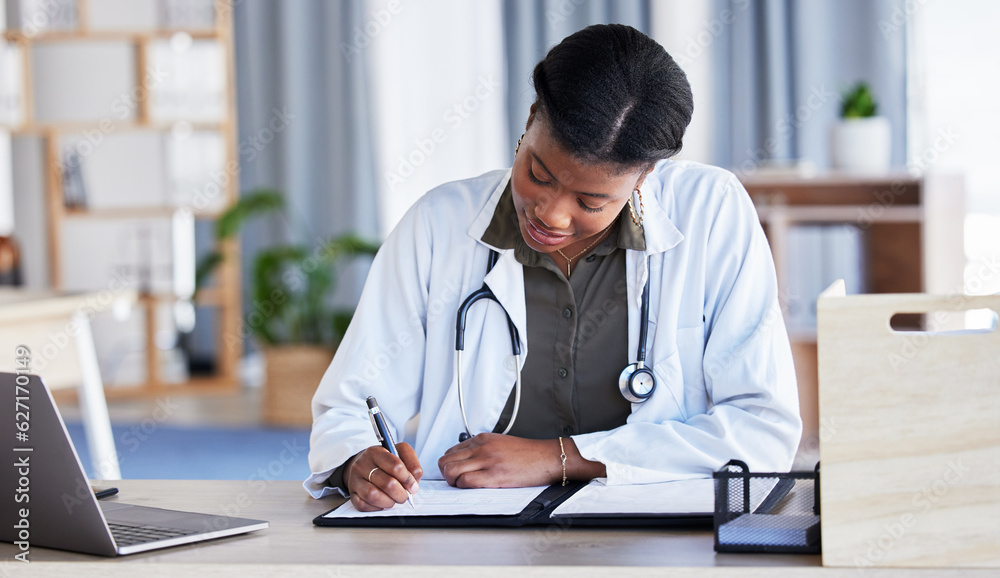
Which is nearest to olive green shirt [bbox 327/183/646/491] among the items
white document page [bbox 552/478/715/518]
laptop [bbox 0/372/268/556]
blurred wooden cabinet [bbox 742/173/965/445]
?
white document page [bbox 552/478/715/518]

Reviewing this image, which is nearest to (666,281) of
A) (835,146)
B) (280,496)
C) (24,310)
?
(280,496)

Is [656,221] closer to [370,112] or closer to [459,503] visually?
[459,503]

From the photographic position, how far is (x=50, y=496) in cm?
99

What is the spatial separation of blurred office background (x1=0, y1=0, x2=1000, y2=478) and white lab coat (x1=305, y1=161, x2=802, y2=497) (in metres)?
2.71

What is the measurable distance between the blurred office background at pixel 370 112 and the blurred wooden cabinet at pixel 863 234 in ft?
0.15

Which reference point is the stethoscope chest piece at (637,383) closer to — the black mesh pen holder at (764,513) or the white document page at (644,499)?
the white document page at (644,499)

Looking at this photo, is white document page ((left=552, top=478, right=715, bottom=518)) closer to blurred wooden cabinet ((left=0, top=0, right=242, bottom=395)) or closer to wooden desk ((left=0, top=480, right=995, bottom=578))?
wooden desk ((left=0, top=480, right=995, bottom=578))

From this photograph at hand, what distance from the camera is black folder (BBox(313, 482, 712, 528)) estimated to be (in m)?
1.04

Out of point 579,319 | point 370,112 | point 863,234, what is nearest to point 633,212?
point 579,319

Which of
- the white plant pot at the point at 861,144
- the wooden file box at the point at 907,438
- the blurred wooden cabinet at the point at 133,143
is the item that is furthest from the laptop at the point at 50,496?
the blurred wooden cabinet at the point at 133,143

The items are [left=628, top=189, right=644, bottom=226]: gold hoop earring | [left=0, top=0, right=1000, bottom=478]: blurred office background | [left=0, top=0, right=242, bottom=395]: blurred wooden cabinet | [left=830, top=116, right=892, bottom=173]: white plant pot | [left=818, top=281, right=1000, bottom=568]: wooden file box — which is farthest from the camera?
[left=0, top=0, right=242, bottom=395]: blurred wooden cabinet

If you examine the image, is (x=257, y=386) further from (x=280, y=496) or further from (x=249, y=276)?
(x=280, y=496)

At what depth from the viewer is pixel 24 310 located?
9.20 feet

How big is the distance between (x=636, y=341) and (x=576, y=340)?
0.09 m
